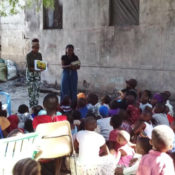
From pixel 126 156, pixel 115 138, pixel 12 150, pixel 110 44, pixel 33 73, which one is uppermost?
pixel 110 44

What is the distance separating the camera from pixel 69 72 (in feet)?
24.2

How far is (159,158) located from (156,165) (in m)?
0.06

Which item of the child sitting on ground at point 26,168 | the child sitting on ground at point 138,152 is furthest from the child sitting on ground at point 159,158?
the child sitting on ground at point 26,168

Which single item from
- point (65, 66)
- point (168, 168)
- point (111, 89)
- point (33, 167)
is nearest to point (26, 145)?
point (33, 167)

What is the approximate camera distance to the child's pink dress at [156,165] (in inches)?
103

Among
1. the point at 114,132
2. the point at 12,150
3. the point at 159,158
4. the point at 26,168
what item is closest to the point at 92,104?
the point at 114,132

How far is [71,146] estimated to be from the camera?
3.40m

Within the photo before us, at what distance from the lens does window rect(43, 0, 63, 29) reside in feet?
34.6

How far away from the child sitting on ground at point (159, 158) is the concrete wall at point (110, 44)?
5.21 metres

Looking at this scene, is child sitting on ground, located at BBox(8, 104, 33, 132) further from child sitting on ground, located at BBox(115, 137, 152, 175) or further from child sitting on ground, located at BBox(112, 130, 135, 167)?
child sitting on ground, located at BBox(115, 137, 152, 175)

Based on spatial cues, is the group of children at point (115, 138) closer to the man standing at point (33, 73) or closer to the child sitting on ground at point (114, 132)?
the child sitting on ground at point (114, 132)

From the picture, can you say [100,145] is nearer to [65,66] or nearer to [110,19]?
[65,66]

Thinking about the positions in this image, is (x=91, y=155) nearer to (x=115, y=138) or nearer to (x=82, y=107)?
(x=115, y=138)

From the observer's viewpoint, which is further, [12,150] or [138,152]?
[138,152]
